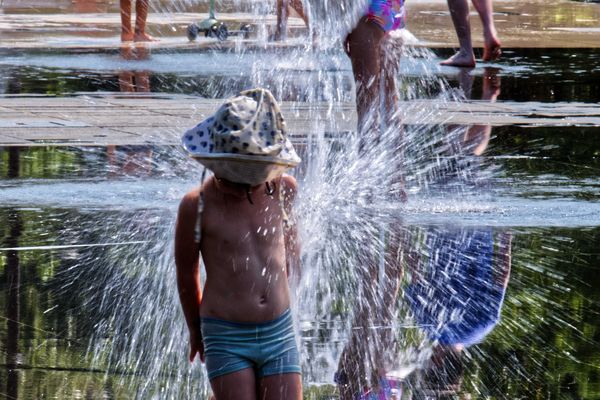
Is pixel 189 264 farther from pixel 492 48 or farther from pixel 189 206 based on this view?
pixel 492 48

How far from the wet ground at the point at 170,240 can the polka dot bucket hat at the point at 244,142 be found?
1008mm

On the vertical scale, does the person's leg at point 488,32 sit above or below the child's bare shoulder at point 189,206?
above

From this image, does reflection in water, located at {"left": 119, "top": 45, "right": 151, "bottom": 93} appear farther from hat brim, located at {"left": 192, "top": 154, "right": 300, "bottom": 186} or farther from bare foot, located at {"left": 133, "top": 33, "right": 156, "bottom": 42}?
hat brim, located at {"left": 192, "top": 154, "right": 300, "bottom": 186}

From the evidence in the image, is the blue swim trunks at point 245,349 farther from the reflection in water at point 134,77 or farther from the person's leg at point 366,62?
the reflection in water at point 134,77

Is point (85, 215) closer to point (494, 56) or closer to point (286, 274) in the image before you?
point (286, 274)

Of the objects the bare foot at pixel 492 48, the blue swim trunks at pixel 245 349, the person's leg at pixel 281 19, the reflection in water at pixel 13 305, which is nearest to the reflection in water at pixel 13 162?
the reflection in water at pixel 13 305

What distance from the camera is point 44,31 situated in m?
16.4

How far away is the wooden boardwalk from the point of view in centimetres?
934

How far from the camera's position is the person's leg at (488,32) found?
12.7 meters

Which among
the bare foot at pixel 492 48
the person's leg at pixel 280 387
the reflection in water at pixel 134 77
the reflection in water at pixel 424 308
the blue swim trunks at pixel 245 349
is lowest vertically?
the reflection in water at pixel 424 308

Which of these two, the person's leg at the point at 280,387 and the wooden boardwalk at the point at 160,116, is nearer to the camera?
the person's leg at the point at 280,387

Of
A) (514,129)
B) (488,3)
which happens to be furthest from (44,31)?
(514,129)

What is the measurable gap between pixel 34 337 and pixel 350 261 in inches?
66.5

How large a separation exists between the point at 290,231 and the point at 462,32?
9212 millimetres
